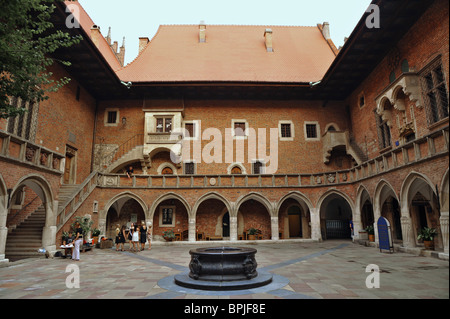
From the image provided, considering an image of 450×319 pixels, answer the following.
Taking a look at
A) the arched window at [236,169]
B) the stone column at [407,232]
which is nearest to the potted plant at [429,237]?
the stone column at [407,232]

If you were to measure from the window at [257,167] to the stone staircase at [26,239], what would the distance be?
1459 centimetres

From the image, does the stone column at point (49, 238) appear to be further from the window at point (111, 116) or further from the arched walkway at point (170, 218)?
the window at point (111, 116)

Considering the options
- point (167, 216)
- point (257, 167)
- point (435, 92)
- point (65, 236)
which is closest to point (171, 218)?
point (167, 216)

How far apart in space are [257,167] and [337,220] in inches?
300

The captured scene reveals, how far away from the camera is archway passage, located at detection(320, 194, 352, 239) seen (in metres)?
21.9

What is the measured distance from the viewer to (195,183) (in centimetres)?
1977

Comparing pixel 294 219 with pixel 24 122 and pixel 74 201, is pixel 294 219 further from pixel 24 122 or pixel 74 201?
pixel 24 122

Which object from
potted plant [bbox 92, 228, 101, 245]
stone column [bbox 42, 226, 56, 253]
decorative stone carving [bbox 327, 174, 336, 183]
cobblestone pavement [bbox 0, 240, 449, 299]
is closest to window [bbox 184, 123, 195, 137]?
potted plant [bbox 92, 228, 101, 245]

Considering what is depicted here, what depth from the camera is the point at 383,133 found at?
18.8m

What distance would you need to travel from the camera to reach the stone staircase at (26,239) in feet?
41.5

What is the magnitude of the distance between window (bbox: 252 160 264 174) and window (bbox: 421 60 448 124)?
11.8 m

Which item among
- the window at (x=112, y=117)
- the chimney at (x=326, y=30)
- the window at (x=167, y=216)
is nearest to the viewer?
the window at (x=167, y=216)

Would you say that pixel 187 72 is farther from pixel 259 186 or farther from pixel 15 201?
pixel 15 201

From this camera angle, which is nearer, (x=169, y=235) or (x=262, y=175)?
(x=169, y=235)
